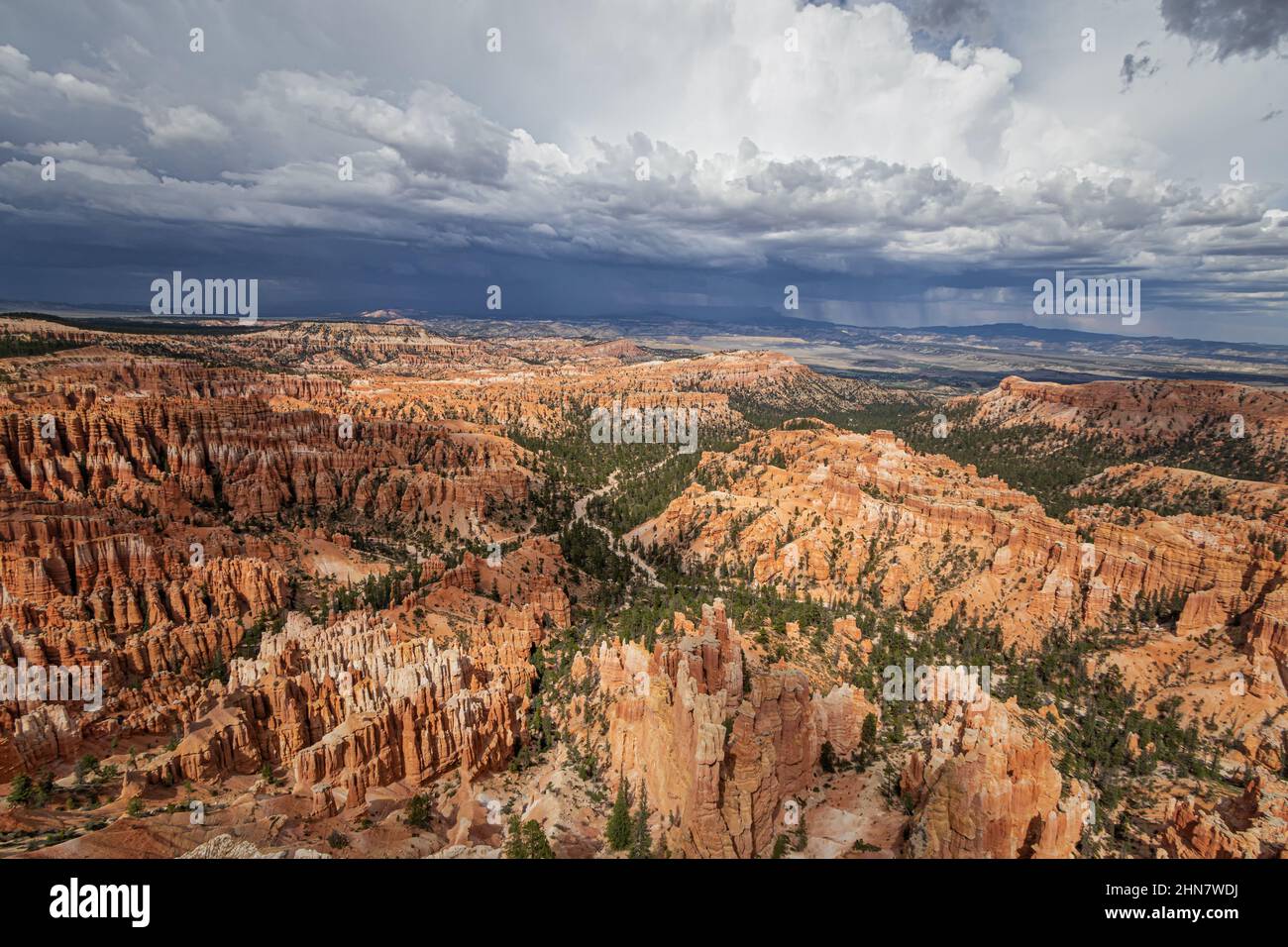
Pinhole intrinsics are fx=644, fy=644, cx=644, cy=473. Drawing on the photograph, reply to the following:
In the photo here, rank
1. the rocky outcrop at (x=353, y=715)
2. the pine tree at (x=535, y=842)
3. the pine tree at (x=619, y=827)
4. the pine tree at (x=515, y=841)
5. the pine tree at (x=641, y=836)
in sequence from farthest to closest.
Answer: the rocky outcrop at (x=353, y=715) → the pine tree at (x=619, y=827) → the pine tree at (x=641, y=836) → the pine tree at (x=515, y=841) → the pine tree at (x=535, y=842)

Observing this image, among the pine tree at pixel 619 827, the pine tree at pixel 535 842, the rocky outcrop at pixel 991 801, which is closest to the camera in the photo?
the rocky outcrop at pixel 991 801

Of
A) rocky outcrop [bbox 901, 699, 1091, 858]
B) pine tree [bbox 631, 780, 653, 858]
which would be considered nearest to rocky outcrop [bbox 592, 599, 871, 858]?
pine tree [bbox 631, 780, 653, 858]

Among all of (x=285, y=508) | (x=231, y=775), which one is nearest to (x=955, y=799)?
(x=231, y=775)

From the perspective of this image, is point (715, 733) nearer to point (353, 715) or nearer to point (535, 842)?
point (535, 842)

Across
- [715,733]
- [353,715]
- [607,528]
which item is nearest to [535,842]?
[715,733]

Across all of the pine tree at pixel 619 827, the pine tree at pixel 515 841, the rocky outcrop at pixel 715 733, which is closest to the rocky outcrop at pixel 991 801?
Result: the rocky outcrop at pixel 715 733

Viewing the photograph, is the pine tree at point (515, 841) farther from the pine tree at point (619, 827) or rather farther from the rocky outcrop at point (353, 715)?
the rocky outcrop at point (353, 715)
